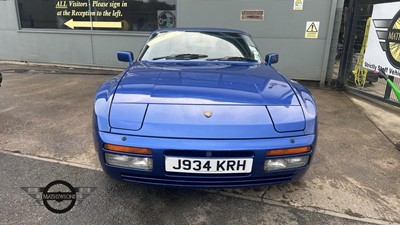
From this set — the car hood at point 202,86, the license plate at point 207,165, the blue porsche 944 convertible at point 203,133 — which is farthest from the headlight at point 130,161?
the car hood at point 202,86

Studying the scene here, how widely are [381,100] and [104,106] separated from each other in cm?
539

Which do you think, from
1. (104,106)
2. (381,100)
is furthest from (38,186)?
(381,100)

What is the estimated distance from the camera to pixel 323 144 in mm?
3707

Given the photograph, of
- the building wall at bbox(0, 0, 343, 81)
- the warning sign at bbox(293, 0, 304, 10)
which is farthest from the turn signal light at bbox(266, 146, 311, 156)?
the warning sign at bbox(293, 0, 304, 10)

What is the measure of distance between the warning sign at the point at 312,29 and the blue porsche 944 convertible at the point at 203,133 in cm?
496

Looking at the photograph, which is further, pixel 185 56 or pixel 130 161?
pixel 185 56

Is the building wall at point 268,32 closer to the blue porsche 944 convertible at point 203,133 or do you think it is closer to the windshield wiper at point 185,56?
the windshield wiper at point 185,56

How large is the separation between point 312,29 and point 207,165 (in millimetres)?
5894

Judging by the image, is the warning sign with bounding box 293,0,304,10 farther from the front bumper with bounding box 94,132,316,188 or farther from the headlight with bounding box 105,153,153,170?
the headlight with bounding box 105,153,153,170

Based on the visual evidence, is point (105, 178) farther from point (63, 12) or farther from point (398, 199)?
point (63, 12)

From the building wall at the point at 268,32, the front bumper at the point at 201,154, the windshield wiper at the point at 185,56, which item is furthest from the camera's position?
the building wall at the point at 268,32

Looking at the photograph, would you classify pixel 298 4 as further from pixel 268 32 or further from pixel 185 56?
pixel 185 56

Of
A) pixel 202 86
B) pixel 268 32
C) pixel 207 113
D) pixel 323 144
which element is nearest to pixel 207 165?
pixel 207 113

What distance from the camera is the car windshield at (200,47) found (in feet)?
11.0
